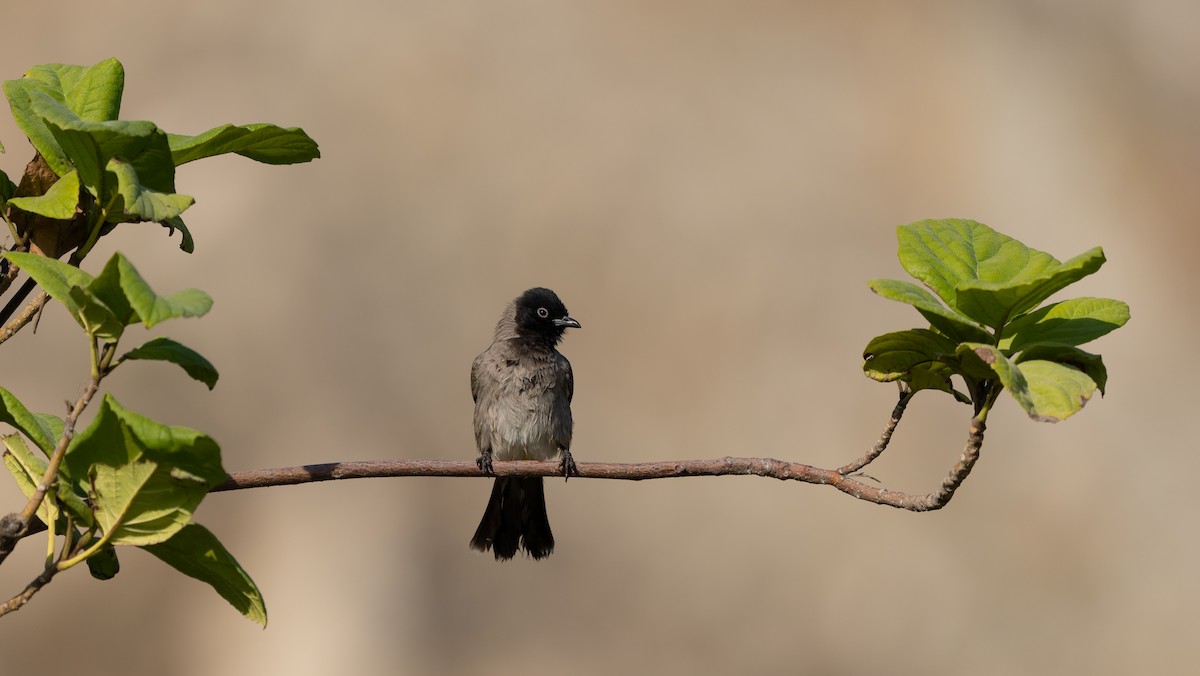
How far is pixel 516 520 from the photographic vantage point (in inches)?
249

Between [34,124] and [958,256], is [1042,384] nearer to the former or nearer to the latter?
[958,256]

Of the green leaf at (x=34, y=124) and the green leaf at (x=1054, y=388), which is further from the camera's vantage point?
the green leaf at (x=34, y=124)

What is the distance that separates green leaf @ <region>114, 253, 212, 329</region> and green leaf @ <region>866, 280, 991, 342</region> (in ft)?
3.27

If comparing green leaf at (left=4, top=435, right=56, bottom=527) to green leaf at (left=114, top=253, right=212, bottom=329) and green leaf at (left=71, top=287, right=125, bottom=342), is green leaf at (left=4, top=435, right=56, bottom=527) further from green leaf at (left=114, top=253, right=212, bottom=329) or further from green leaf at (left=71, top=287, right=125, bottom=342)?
green leaf at (left=114, top=253, right=212, bottom=329)

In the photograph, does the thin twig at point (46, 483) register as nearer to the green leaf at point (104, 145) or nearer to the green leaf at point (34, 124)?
the green leaf at point (104, 145)

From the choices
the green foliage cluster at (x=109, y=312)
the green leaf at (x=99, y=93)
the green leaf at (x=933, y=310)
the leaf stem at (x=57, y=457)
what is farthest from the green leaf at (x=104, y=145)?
the green leaf at (x=933, y=310)

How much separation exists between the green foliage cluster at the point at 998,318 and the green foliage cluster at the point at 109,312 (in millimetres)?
1123

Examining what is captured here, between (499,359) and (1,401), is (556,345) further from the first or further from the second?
(1,401)

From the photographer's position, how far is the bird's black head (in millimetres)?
6348

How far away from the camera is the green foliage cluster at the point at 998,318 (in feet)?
6.09

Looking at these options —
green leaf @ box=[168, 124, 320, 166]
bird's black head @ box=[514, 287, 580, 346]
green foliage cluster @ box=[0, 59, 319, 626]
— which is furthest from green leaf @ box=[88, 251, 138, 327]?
bird's black head @ box=[514, 287, 580, 346]

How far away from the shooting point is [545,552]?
20.5ft

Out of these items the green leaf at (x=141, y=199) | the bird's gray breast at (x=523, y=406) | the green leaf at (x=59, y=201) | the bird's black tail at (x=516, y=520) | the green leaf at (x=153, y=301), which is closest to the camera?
the green leaf at (x=153, y=301)

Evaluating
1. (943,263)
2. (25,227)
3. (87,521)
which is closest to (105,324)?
(87,521)
